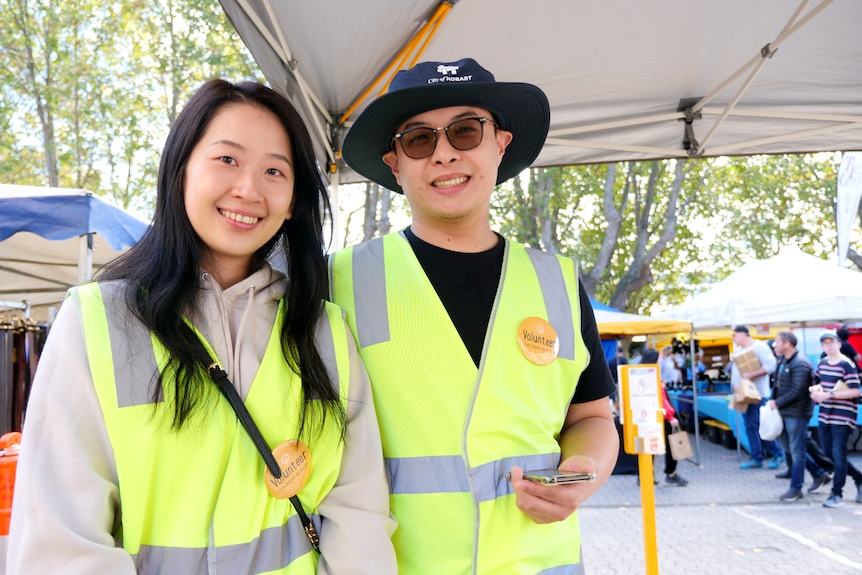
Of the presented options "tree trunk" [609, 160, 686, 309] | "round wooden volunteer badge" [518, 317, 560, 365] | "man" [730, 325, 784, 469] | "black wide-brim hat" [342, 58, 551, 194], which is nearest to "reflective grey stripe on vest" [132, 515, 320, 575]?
"round wooden volunteer badge" [518, 317, 560, 365]

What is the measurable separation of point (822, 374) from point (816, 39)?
615 centimetres

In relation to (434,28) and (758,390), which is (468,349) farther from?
(758,390)

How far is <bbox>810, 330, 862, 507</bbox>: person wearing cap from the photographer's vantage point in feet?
26.6

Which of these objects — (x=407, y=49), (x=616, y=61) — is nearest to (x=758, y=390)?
(x=616, y=61)

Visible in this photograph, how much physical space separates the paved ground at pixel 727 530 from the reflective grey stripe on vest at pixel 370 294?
5.25m

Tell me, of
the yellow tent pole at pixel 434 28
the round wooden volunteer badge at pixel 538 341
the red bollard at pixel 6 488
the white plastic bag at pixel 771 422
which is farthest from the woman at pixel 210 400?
the white plastic bag at pixel 771 422

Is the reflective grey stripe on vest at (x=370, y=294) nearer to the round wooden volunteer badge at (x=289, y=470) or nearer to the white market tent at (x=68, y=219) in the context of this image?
the round wooden volunteer badge at (x=289, y=470)

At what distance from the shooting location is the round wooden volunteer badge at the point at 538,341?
76.2 inches

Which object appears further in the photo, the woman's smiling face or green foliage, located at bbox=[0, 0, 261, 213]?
green foliage, located at bbox=[0, 0, 261, 213]

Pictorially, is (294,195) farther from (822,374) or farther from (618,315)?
(618,315)

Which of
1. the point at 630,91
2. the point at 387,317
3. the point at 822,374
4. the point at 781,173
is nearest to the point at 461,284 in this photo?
the point at 387,317

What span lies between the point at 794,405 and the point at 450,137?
8.27 meters

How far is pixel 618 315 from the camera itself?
40.1 feet

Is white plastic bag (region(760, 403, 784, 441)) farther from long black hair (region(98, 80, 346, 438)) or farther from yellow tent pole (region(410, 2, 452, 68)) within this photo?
long black hair (region(98, 80, 346, 438))
